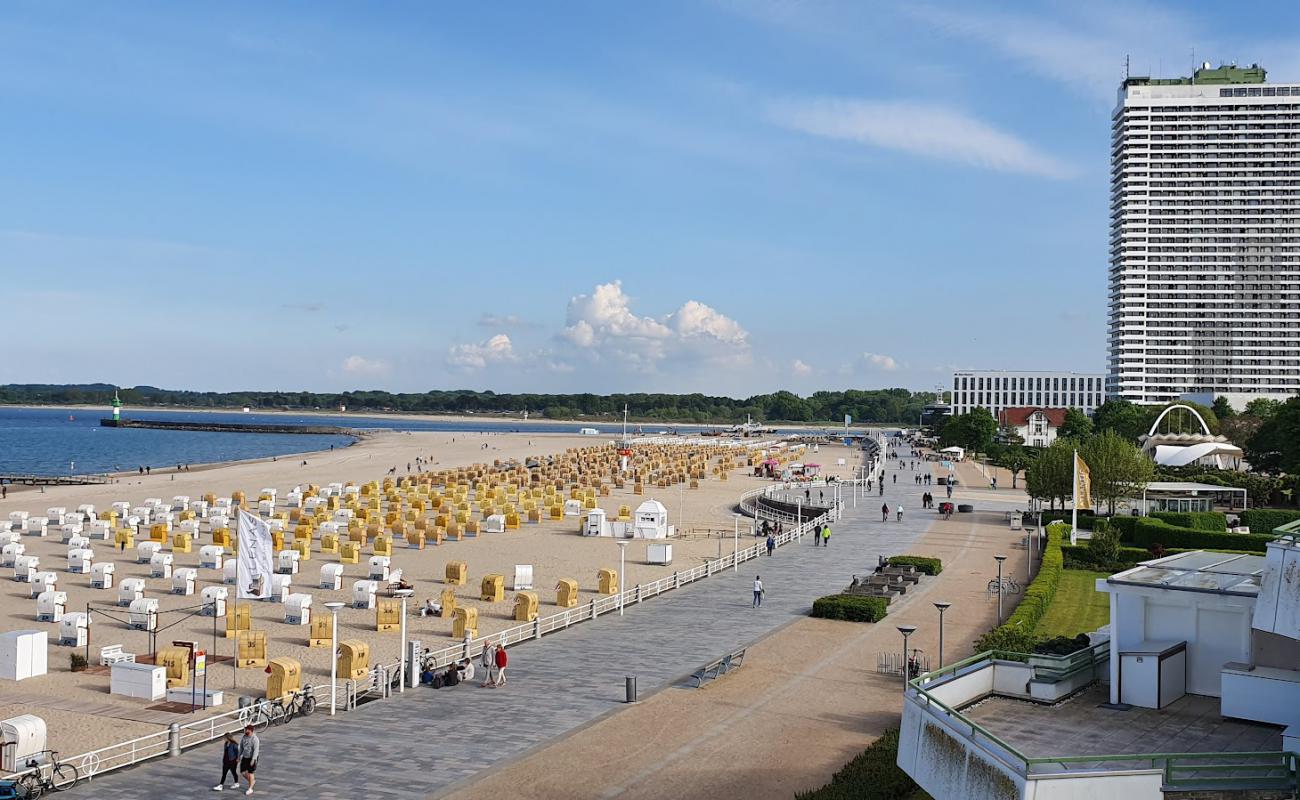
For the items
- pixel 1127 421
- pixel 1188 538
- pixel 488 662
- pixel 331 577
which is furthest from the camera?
pixel 1127 421

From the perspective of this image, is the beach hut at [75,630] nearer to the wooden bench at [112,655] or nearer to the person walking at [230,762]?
the wooden bench at [112,655]

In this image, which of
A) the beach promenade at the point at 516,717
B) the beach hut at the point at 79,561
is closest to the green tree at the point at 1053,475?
the beach promenade at the point at 516,717

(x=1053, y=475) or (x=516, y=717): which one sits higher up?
(x=1053, y=475)

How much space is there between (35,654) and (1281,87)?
597 ft

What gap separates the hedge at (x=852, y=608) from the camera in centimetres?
2808

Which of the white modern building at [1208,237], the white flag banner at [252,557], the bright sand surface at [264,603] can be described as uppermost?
the white modern building at [1208,237]

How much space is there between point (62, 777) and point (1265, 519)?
45630mm

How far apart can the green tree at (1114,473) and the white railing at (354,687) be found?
2180 centimetres

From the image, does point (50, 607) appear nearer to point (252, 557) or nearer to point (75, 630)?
point (75, 630)

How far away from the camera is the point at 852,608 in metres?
28.2

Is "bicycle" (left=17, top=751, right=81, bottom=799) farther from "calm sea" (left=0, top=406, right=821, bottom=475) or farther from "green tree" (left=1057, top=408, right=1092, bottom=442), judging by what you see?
"green tree" (left=1057, top=408, right=1092, bottom=442)

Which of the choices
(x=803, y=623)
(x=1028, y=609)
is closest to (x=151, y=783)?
(x=803, y=623)

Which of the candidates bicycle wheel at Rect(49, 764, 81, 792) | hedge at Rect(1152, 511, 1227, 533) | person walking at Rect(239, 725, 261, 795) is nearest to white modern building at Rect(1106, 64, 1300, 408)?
hedge at Rect(1152, 511, 1227, 533)

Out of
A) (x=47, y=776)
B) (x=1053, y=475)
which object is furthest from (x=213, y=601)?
(x=1053, y=475)
